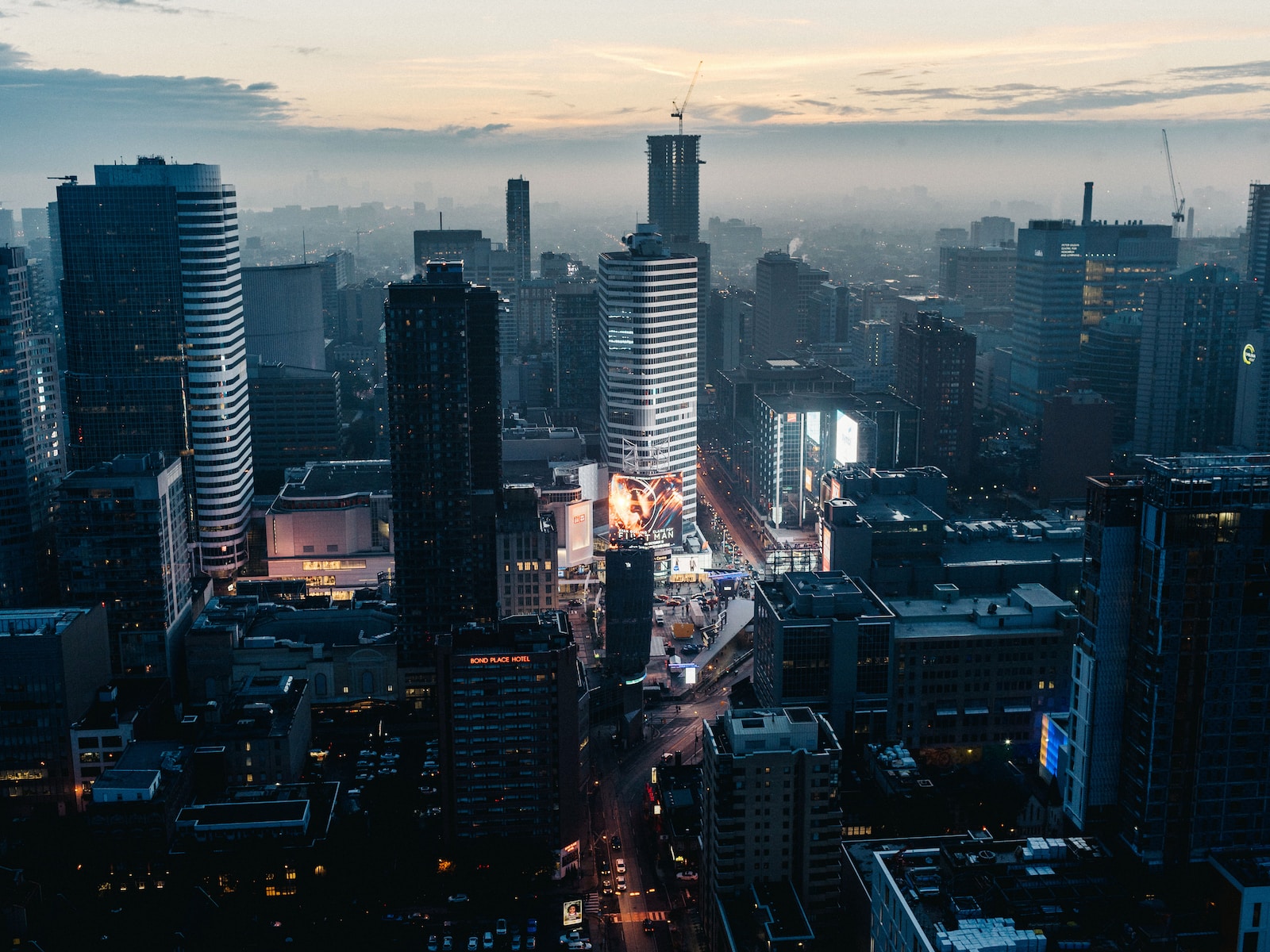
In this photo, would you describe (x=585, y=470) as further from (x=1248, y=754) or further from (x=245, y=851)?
(x=1248, y=754)

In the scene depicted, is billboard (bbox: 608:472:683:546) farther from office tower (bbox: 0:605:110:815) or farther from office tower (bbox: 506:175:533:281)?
office tower (bbox: 506:175:533:281)

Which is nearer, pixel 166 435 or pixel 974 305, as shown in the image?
pixel 166 435

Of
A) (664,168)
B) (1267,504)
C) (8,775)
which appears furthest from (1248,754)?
(664,168)

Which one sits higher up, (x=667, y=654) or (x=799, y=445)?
(x=799, y=445)

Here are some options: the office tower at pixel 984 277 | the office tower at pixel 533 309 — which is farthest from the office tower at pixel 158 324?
the office tower at pixel 984 277

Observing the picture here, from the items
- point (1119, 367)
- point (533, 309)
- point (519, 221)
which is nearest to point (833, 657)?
point (1119, 367)
